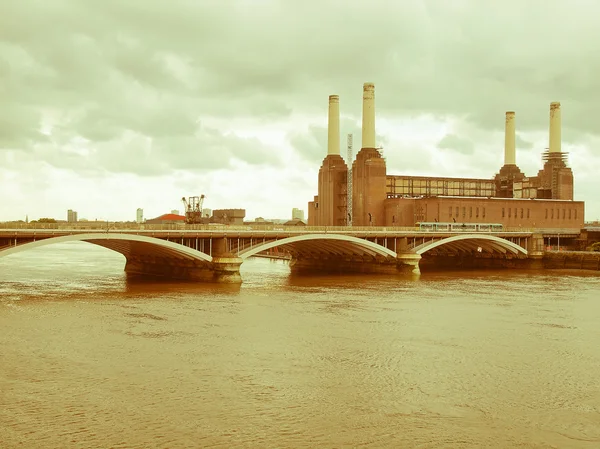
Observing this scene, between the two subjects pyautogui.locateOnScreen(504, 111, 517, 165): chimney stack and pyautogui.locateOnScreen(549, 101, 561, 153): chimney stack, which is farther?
pyautogui.locateOnScreen(504, 111, 517, 165): chimney stack

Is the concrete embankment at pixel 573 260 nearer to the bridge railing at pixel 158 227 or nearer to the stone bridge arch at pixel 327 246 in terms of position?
the bridge railing at pixel 158 227

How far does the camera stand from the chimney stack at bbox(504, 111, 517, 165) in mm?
112500

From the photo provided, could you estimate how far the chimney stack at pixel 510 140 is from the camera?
11250 cm

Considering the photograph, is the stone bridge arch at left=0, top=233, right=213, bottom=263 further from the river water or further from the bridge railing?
the river water

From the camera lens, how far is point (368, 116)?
95750 mm

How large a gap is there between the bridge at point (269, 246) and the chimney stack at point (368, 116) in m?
17.6

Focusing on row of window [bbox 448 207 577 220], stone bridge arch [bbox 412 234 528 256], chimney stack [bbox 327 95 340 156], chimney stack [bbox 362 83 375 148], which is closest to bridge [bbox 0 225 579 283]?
stone bridge arch [bbox 412 234 528 256]

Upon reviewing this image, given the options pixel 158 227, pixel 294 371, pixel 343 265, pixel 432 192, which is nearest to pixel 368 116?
pixel 432 192

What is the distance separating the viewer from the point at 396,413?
74.2 feet

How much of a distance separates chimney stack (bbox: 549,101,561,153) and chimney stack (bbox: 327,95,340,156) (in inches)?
1337

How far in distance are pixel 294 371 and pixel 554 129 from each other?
9411 centimetres

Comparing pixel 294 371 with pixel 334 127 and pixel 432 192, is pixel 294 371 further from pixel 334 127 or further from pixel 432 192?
pixel 432 192

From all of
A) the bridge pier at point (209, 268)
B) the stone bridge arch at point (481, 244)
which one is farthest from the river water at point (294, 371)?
the stone bridge arch at point (481, 244)

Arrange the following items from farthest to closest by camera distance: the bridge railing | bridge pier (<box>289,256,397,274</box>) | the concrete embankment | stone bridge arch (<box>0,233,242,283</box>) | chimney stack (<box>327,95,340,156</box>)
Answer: chimney stack (<box>327,95,340,156</box>) → the concrete embankment → bridge pier (<box>289,256,397,274</box>) → stone bridge arch (<box>0,233,242,283</box>) → the bridge railing
